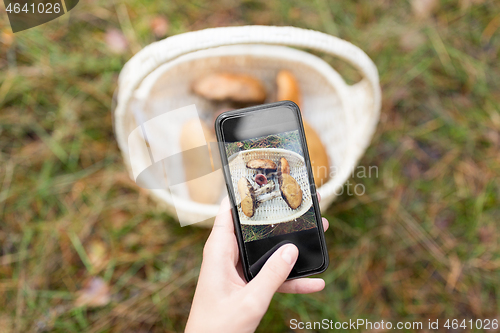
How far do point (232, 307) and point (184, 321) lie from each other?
46 centimetres

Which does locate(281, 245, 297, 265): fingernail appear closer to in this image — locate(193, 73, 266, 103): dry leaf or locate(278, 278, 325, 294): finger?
locate(278, 278, 325, 294): finger

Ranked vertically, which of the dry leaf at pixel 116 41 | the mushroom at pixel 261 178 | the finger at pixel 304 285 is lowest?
the finger at pixel 304 285

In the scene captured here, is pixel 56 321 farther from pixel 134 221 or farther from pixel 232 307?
pixel 232 307

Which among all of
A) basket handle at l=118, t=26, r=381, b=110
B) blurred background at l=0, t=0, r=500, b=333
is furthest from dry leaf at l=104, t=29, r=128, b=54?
basket handle at l=118, t=26, r=381, b=110

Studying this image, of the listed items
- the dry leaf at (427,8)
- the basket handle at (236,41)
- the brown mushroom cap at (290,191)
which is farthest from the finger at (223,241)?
the dry leaf at (427,8)

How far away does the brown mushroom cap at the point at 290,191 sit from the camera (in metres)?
0.61

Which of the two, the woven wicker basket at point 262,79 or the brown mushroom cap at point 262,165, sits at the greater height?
the woven wicker basket at point 262,79

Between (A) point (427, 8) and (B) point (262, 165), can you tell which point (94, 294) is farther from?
(A) point (427, 8)

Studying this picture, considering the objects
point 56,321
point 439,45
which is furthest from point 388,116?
point 56,321

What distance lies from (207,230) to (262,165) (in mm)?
399

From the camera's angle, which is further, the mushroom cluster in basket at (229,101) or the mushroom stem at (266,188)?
the mushroom cluster in basket at (229,101)

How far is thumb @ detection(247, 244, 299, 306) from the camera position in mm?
507

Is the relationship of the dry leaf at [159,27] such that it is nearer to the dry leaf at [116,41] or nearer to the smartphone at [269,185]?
the dry leaf at [116,41]

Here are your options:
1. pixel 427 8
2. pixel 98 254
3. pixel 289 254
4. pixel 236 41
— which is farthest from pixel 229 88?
pixel 427 8
